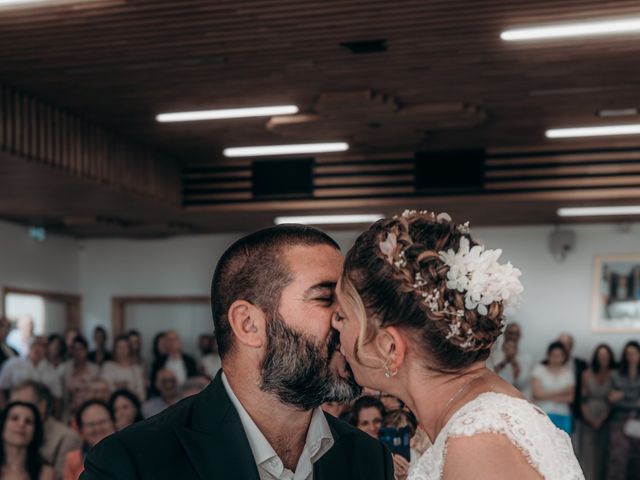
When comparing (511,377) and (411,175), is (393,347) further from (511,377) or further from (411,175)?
(511,377)

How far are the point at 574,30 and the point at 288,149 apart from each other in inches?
142

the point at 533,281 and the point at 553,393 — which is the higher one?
the point at 533,281

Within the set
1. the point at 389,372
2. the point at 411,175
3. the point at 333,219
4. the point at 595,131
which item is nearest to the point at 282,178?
the point at 411,175

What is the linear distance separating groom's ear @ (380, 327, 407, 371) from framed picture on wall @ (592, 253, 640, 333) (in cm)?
931

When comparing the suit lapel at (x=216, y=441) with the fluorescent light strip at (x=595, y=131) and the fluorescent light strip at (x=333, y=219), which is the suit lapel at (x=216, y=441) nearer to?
the fluorescent light strip at (x=595, y=131)

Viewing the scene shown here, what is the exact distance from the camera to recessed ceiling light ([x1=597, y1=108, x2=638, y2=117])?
21.1 feet

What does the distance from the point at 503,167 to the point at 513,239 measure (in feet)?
9.45

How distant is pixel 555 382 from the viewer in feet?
29.6

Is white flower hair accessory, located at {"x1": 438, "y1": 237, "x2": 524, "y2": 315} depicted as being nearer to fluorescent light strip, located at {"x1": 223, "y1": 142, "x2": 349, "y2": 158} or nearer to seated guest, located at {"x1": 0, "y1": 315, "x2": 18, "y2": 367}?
fluorescent light strip, located at {"x1": 223, "y1": 142, "x2": 349, "y2": 158}

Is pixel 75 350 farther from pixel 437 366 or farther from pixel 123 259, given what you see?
pixel 437 366

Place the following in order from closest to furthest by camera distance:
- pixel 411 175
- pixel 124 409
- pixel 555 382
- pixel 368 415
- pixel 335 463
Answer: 1. pixel 335 463
2. pixel 368 415
3. pixel 124 409
4. pixel 411 175
5. pixel 555 382

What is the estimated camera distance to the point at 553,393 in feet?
29.4

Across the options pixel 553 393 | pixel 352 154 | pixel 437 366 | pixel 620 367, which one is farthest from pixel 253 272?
pixel 620 367

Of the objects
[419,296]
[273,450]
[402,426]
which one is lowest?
[402,426]
